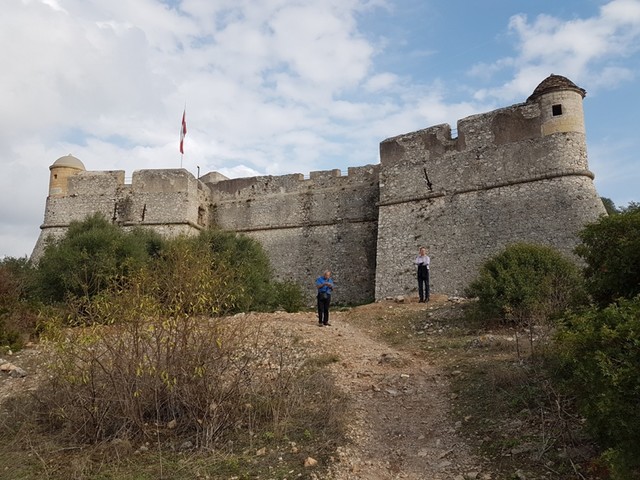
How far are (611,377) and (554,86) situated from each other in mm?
12486

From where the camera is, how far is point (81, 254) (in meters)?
12.9

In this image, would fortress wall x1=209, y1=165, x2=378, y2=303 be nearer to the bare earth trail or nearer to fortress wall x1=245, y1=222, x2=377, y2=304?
fortress wall x1=245, y1=222, x2=377, y2=304

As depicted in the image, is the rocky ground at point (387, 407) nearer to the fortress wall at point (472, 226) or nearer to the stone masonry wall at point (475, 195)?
the fortress wall at point (472, 226)

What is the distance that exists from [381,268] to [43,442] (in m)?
12.0

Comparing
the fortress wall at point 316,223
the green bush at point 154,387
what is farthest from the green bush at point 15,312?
the fortress wall at point 316,223

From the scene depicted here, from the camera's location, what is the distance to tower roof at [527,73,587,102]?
13898 millimetres

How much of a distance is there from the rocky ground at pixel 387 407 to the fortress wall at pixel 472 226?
19.5 ft

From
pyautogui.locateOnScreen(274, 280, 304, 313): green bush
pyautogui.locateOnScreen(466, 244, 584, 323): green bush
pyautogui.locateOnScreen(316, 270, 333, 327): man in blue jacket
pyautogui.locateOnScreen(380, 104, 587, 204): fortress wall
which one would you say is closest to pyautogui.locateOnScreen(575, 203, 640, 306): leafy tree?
pyautogui.locateOnScreen(466, 244, 584, 323): green bush

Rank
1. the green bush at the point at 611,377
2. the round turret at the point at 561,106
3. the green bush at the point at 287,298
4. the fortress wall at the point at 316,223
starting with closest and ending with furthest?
the green bush at the point at 611,377 < the round turret at the point at 561,106 < the green bush at the point at 287,298 < the fortress wall at the point at 316,223

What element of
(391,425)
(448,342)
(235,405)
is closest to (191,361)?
(235,405)

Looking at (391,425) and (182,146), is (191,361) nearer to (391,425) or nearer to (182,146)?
(391,425)

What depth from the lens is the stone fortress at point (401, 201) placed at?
13914 millimetres

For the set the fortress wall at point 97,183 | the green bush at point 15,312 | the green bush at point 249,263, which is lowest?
the green bush at point 15,312

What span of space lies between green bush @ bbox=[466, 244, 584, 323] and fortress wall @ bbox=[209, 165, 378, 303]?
7.65 metres
